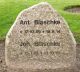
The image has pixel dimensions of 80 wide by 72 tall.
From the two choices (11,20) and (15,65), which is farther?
(11,20)

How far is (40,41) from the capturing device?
1025 centimetres

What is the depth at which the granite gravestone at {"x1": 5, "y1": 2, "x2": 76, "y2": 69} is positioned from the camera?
1012cm

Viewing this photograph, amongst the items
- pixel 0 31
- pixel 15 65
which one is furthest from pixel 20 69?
pixel 0 31

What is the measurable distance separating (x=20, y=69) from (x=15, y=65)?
0.19m

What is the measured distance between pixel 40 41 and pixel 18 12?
9055 millimetres

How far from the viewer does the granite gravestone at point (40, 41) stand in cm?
1012

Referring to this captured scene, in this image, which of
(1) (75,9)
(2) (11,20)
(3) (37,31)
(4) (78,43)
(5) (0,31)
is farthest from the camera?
(1) (75,9)

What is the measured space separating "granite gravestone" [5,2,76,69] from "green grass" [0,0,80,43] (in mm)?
4511

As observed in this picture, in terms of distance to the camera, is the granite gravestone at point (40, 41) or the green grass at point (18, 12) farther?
the green grass at point (18, 12)

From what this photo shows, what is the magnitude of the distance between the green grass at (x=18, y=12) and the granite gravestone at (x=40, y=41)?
4.51m

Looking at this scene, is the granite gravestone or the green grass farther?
the green grass

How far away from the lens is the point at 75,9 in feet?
69.9

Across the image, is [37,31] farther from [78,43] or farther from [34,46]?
[78,43]

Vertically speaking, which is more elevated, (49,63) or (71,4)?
(71,4)
